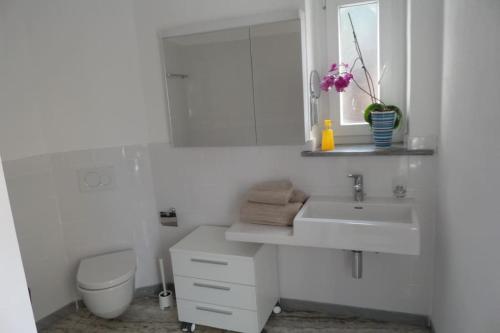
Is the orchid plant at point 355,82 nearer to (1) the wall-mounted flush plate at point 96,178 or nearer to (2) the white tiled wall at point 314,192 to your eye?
(2) the white tiled wall at point 314,192

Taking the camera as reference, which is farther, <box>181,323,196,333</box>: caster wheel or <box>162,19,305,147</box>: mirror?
<box>181,323,196,333</box>: caster wheel

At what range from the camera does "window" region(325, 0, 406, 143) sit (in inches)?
85.4

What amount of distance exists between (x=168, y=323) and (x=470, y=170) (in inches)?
80.9

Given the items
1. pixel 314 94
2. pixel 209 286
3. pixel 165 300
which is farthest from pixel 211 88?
pixel 165 300

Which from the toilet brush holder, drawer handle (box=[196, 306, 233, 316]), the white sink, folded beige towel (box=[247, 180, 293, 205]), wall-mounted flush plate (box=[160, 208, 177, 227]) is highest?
folded beige towel (box=[247, 180, 293, 205])

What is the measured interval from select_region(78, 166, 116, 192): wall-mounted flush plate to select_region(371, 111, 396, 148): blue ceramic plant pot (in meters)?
1.80

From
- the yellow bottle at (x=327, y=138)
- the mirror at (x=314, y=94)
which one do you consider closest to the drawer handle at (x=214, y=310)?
the yellow bottle at (x=327, y=138)

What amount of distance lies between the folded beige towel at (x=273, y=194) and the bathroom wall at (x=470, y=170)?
0.82m

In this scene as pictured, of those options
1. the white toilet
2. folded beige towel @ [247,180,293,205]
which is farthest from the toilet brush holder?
folded beige towel @ [247,180,293,205]

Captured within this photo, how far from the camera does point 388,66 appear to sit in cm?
222

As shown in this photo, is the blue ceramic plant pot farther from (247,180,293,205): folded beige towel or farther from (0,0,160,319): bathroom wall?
(0,0,160,319): bathroom wall

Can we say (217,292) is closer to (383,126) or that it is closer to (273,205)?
(273,205)

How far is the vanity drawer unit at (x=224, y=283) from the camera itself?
2.15 metres

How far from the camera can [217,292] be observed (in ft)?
7.32
